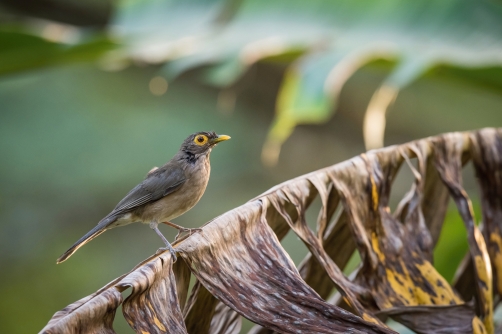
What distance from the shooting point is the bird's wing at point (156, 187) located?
368 centimetres

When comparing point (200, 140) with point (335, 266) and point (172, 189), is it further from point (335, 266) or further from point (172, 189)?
point (335, 266)

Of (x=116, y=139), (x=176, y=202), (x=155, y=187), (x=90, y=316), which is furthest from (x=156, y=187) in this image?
(x=116, y=139)

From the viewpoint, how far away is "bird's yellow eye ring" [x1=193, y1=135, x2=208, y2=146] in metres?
3.94

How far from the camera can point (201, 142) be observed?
13.0 ft

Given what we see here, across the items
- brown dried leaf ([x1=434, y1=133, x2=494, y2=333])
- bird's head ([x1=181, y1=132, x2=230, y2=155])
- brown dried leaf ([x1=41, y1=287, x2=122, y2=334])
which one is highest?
bird's head ([x1=181, y1=132, x2=230, y2=155])

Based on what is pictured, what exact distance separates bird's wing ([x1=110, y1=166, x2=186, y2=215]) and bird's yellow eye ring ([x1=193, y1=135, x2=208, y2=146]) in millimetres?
201

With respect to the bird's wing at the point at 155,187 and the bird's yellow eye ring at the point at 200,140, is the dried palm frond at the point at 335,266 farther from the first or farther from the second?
the bird's yellow eye ring at the point at 200,140

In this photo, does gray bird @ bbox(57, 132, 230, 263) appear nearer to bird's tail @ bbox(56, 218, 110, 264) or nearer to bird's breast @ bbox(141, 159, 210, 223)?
bird's breast @ bbox(141, 159, 210, 223)

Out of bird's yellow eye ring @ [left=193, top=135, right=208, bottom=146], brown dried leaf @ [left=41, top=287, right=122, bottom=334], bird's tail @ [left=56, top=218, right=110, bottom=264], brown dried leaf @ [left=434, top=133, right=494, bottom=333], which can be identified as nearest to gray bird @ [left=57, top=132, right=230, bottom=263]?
bird's yellow eye ring @ [left=193, top=135, right=208, bottom=146]

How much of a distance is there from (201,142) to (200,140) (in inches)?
0.7

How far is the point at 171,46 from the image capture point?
15.9 ft

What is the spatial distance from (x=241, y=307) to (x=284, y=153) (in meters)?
9.66

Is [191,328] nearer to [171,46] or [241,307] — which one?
[241,307]

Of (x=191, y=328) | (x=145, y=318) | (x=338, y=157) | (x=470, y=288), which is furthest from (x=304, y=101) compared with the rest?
(x=338, y=157)
